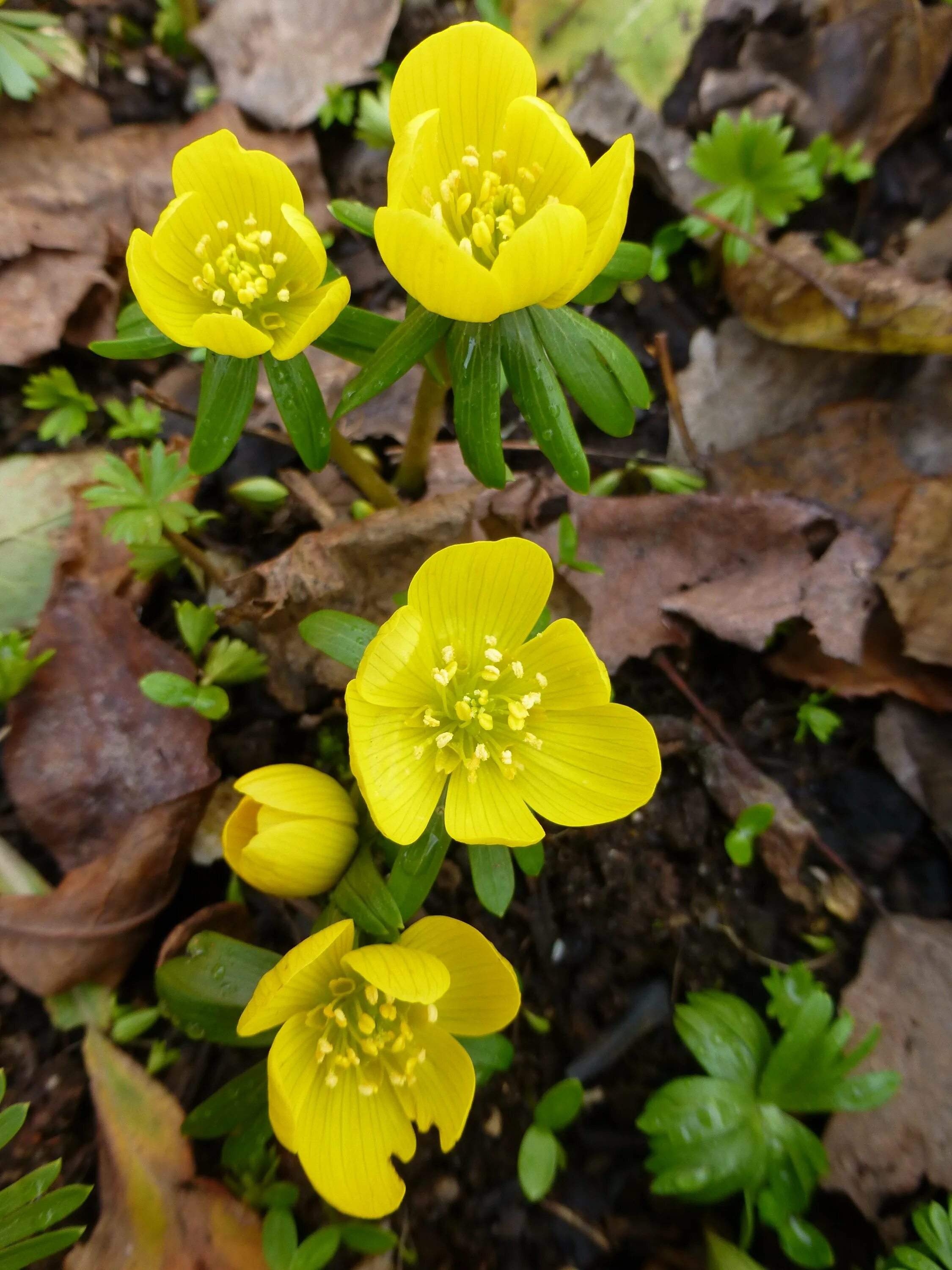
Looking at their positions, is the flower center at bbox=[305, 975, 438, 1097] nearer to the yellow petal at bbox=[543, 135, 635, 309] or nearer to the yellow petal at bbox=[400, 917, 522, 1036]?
the yellow petal at bbox=[400, 917, 522, 1036]

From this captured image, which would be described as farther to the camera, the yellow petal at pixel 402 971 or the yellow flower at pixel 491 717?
the yellow flower at pixel 491 717

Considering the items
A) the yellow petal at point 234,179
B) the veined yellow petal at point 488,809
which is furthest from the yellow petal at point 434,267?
the veined yellow petal at point 488,809

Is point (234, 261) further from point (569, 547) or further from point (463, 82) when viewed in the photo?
point (569, 547)

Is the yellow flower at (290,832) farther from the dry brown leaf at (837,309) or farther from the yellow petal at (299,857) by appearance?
the dry brown leaf at (837,309)

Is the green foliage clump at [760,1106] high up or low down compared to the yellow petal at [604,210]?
down

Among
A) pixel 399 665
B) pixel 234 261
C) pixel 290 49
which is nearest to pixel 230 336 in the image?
pixel 234 261

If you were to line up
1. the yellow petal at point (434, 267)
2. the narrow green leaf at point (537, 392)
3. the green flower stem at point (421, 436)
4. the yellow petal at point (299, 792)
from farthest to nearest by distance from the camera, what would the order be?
the green flower stem at point (421, 436)
the narrow green leaf at point (537, 392)
the yellow petal at point (299, 792)
the yellow petal at point (434, 267)
